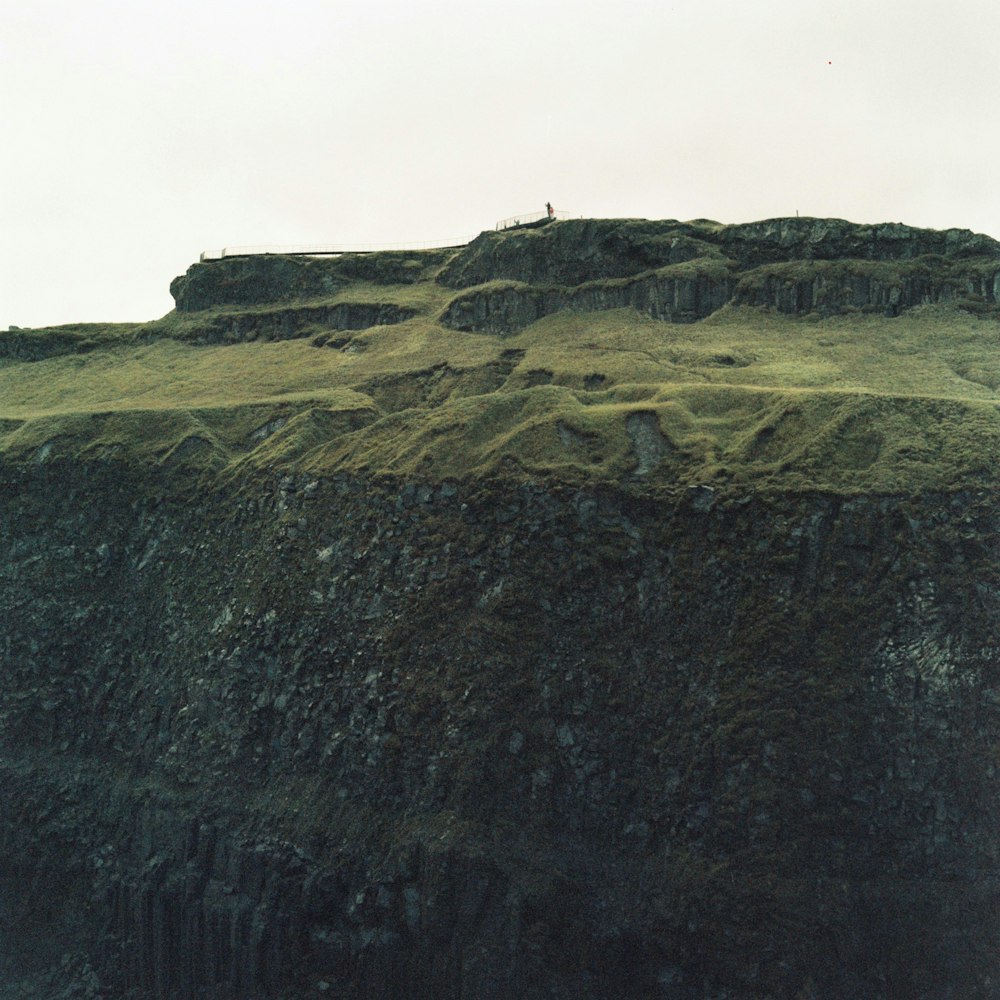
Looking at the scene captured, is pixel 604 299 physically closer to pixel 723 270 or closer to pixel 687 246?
pixel 687 246

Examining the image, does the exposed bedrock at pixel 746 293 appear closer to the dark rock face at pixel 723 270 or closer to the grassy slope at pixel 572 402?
the dark rock face at pixel 723 270

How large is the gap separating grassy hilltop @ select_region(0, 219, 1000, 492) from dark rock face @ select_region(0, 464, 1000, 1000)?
320cm

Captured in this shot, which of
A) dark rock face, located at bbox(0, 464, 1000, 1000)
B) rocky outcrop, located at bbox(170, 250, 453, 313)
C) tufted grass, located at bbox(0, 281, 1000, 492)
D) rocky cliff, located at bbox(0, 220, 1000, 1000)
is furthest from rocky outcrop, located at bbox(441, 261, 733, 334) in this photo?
dark rock face, located at bbox(0, 464, 1000, 1000)

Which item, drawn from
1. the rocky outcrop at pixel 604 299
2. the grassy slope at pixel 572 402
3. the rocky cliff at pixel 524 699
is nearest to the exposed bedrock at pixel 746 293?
the rocky outcrop at pixel 604 299

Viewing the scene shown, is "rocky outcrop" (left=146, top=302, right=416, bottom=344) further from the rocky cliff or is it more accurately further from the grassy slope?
the rocky cliff

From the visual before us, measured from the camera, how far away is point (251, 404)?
71.2m

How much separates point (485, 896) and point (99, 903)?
19.5 metres

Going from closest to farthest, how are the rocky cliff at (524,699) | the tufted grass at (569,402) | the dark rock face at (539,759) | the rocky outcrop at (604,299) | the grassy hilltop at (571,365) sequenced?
the dark rock face at (539,759) < the rocky cliff at (524,699) < the tufted grass at (569,402) < the grassy hilltop at (571,365) < the rocky outcrop at (604,299)

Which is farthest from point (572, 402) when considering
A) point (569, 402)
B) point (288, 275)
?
point (288, 275)

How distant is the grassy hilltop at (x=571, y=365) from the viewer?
52188 mm

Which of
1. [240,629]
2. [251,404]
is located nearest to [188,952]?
[240,629]

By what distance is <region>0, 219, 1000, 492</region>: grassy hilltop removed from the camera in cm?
5219

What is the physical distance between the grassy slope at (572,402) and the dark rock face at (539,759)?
2231mm

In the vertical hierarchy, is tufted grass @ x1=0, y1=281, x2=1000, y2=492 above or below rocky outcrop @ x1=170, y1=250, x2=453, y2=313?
below
